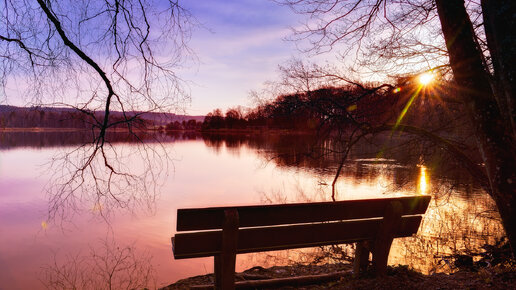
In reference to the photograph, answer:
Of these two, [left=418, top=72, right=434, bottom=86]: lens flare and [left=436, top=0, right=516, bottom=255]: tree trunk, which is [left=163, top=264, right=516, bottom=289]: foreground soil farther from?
[left=418, top=72, right=434, bottom=86]: lens flare

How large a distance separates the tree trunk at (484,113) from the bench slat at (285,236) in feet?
3.61

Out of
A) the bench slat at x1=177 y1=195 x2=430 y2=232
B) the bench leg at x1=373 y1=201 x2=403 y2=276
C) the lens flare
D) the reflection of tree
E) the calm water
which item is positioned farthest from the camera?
the reflection of tree

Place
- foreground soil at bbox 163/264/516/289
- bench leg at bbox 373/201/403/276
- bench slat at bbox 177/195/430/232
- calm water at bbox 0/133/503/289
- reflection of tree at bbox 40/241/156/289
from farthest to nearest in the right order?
reflection of tree at bbox 40/241/156/289 < calm water at bbox 0/133/503/289 < bench leg at bbox 373/201/403/276 < foreground soil at bbox 163/264/516/289 < bench slat at bbox 177/195/430/232

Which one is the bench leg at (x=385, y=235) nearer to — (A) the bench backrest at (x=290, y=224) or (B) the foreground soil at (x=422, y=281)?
(A) the bench backrest at (x=290, y=224)

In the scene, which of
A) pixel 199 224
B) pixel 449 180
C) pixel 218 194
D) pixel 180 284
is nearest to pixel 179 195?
pixel 218 194

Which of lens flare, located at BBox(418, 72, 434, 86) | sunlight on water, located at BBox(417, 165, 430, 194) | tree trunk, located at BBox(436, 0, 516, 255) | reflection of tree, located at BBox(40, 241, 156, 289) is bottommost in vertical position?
reflection of tree, located at BBox(40, 241, 156, 289)

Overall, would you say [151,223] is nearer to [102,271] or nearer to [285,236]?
[102,271]

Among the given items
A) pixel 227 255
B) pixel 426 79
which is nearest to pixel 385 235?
pixel 227 255

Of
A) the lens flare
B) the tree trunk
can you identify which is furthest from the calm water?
the tree trunk

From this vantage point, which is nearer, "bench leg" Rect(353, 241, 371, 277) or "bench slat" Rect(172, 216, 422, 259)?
"bench slat" Rect(172, 216, 422, 259)

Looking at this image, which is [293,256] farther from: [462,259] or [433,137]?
[433,137]

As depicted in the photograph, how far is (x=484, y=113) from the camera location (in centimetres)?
338

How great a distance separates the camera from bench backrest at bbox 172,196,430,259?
3270mm

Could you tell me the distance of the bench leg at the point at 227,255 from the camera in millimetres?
3242
